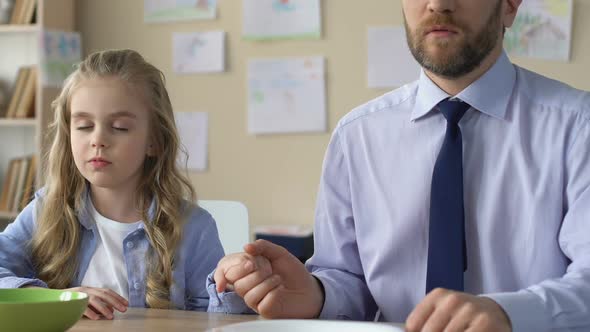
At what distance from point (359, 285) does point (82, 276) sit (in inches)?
23.3

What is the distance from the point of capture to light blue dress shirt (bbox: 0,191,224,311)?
1.77 m

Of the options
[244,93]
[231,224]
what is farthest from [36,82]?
[231,224]

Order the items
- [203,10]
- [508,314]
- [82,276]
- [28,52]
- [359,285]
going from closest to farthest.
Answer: [508,314], [359,285], [82,276], [203,10], [28,52]

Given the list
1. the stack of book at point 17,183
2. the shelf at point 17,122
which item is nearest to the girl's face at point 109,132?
the shelf at point 17,122

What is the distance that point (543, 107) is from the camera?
55.9 inches

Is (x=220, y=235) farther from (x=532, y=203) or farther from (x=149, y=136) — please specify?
(x=532, y=203)

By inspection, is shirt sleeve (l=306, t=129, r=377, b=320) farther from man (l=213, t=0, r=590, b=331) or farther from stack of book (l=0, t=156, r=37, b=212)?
stack of book (l=0, t=156, r=37, b=212)

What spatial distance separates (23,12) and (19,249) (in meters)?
2.45

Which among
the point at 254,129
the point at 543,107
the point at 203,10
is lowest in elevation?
the point at 254,129

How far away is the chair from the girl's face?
21cm

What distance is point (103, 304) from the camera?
1.32 meters

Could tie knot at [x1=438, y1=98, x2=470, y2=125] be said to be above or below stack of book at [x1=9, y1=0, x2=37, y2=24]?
Result: below

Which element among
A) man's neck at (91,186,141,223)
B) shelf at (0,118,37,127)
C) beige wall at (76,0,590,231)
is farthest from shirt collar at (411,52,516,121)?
shelf at (0,118,37,127)

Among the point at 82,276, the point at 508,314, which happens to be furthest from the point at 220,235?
the point at 508,314
